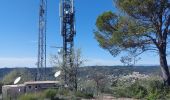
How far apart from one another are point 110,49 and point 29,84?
7.56m

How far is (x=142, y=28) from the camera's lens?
29.1m

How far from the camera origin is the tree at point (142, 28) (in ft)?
93.6

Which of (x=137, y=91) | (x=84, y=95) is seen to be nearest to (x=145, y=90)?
(x=137, y=91)

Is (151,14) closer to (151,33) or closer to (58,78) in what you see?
(151,33)

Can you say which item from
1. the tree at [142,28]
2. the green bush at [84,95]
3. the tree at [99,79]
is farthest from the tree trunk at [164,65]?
the tree at [99,79]

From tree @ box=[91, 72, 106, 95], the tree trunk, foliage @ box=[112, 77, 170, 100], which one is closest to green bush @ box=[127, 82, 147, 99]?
foliage @ box=[112, 77, 170, 100]

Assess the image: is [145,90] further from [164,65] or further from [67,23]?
[67,23]

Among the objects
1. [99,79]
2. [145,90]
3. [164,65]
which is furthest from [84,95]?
[99,79]

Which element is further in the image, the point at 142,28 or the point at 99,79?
the point at 99,79

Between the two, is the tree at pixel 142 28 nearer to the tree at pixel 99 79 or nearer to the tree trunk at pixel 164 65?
the tree trunk at pixel 164 65

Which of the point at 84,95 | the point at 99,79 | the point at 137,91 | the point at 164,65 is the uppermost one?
the point at 164,65

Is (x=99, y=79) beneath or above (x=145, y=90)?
above

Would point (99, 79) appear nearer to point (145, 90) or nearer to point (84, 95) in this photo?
point (84, 95)

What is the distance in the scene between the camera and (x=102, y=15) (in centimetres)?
3150
